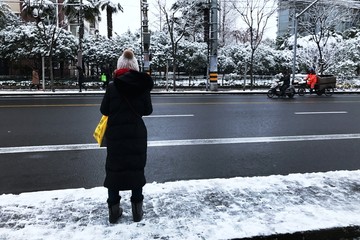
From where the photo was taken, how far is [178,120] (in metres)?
10.6

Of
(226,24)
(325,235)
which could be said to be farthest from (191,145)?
(226,24)

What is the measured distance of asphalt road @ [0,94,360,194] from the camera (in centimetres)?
555

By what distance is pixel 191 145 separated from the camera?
7402mm

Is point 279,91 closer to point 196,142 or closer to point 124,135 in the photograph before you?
point 196,142

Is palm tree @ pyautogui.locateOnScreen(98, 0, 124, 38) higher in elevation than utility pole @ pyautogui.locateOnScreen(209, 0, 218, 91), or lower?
higher

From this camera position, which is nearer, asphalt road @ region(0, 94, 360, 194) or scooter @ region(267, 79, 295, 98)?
asphalt road @ region(0, 94, 360, 194)

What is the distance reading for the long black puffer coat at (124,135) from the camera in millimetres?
3406

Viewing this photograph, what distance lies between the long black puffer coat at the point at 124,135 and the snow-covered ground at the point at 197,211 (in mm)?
488

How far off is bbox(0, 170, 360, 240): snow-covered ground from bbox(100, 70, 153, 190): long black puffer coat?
1.60 feet

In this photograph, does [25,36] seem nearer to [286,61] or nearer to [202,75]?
[202,75]

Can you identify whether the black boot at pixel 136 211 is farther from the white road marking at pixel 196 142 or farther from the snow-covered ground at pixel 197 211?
the white road marking at pixel 196 142

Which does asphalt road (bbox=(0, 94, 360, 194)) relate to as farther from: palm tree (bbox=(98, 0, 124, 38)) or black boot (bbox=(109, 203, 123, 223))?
palm tree (bbox=(98, 0, 124, 38))

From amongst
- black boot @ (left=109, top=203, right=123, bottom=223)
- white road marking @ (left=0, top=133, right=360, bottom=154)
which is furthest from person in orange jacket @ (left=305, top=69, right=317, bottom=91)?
black boot @ (left=109, top=203, right=123, bottom=223)

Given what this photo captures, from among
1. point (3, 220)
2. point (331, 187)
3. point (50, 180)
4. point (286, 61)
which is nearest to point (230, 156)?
point (331, 187)
